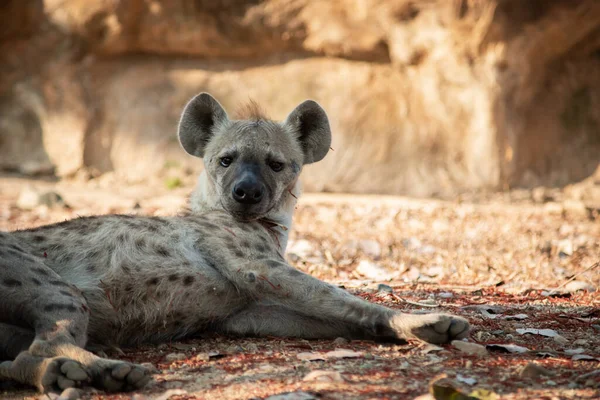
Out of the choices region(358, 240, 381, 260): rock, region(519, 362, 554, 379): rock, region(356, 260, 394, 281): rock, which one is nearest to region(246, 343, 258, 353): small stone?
region(519, 362, 554, 379): rock

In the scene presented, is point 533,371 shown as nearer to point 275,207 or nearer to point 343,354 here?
point 343,354

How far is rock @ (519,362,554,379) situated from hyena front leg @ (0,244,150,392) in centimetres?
131

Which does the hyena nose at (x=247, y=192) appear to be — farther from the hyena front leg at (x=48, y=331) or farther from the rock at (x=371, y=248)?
the rock at (x=371, y=248)

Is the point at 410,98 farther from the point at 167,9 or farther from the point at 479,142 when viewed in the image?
the point at 167,9

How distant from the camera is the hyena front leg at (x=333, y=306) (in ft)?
9.77

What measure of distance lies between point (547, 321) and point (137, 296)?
2.00 m

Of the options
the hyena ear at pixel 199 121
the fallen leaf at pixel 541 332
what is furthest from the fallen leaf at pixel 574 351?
the hyena ear at pixel 199 121

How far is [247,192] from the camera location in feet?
12.0

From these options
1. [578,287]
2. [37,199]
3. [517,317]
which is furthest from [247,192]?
[37,199]

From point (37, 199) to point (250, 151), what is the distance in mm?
5670

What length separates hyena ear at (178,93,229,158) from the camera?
4273mm

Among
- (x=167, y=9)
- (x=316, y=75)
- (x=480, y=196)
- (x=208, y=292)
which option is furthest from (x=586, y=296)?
(x=167, y=9)

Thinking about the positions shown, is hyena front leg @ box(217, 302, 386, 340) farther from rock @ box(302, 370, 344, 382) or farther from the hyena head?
rock @ box(302, 370, 344, 382)

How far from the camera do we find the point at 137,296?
3170mm
